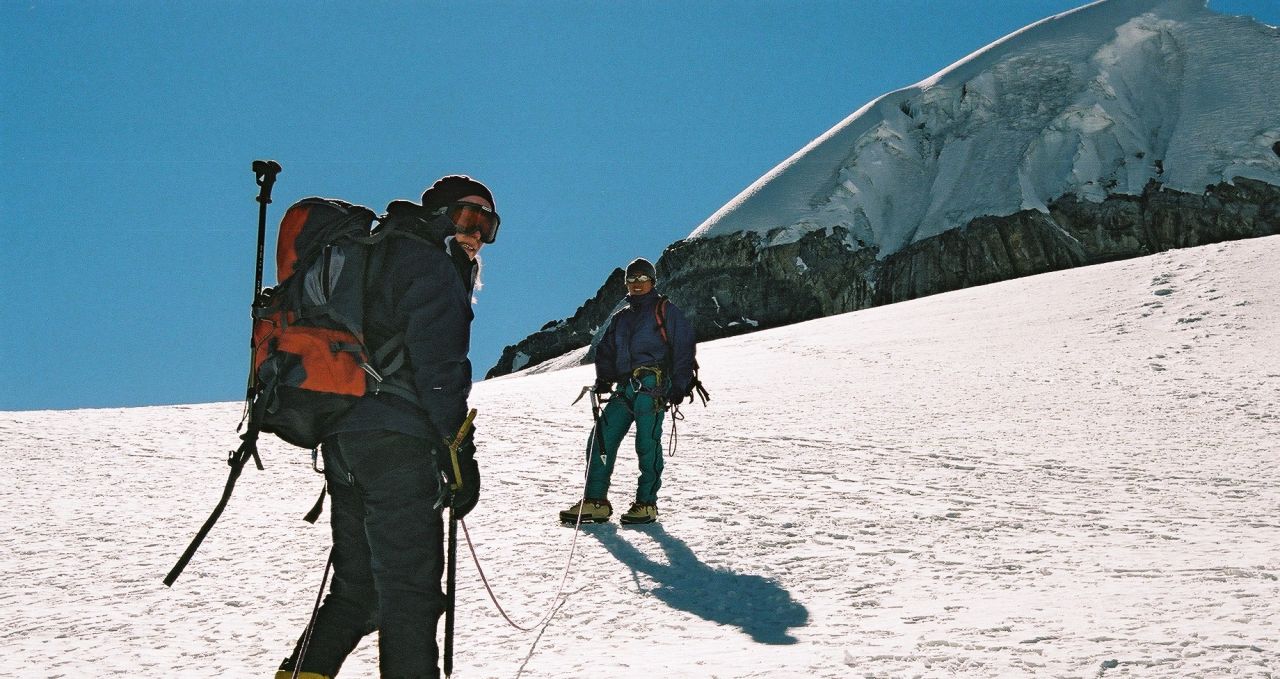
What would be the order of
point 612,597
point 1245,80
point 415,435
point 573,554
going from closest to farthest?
point 415,435, point 612,597, point 573,554, point 1245,80

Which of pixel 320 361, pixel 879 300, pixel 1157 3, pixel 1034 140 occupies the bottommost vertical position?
pixel 320 361

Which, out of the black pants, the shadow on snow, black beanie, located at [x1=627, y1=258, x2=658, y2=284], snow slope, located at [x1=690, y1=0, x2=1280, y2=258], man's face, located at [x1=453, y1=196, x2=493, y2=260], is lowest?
the shadow on snow

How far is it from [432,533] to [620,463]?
582cm

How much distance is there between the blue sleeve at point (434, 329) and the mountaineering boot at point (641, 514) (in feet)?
11.2

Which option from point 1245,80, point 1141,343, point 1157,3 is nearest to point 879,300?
point 1245,80

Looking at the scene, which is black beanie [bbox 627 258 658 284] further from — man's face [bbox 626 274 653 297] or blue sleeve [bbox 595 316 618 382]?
blue sleeve [bbox 595 316 618 382]

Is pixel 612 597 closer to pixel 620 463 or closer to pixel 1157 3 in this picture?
pixel 620 463

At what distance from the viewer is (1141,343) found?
45.4 feet

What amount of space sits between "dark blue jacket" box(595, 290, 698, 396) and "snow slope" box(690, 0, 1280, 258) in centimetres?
7859

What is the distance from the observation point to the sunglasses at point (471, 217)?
3.48 meters

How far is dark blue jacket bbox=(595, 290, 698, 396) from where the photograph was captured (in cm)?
684

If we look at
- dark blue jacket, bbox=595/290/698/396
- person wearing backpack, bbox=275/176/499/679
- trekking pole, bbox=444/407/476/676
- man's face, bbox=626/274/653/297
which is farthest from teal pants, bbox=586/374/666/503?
person wearing backpack, bbox=275/176/499/679

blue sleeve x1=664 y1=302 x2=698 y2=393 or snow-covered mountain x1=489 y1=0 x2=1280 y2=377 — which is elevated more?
snow-covered mountain x1=489 y1=0 x2=1280 y2=377

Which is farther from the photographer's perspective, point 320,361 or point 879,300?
point 879,300
